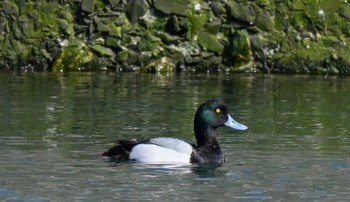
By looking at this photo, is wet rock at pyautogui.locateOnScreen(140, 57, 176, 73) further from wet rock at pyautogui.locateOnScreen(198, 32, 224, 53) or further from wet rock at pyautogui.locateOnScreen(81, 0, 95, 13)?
wet rock at pyautogui.locateOnScreen(81, 0, 95, 13)

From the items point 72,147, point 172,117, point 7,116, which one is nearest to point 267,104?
point 172,117

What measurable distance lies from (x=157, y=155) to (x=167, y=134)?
309 centimetres

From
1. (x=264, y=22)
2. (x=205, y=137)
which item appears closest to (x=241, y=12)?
(x=264, y=22)

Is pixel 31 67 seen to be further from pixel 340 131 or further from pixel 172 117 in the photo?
pixel 340 131

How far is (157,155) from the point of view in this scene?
15797mm

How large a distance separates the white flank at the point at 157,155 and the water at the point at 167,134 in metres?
0.19

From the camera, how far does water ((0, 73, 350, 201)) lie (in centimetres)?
1360

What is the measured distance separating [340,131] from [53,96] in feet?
22.6

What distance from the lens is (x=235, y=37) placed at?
99.0 feet

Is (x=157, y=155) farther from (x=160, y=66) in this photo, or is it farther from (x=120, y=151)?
(x=160, y=66)

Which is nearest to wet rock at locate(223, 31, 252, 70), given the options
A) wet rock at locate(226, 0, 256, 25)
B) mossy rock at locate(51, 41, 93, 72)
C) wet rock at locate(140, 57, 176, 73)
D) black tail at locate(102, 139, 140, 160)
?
wet rock at locate(226, 0, 256, 25)

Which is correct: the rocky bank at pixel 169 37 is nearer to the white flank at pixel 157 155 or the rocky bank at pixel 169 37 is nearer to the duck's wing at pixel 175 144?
the duck's wing at pixel 175 144

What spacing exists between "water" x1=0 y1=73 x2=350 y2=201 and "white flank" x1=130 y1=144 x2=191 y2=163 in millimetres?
192

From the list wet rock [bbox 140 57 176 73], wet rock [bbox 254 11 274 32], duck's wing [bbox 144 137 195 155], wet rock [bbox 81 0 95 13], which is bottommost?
duck's wing [bbox 144 137 195 155]
